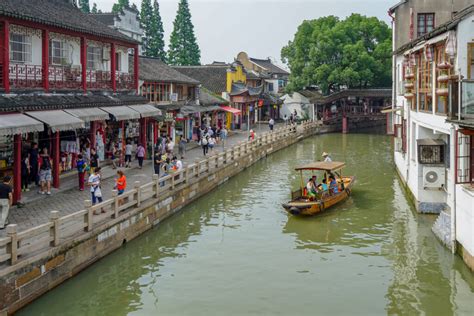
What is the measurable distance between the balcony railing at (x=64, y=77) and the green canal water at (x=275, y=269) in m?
7.61

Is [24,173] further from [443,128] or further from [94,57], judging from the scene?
[443,128]

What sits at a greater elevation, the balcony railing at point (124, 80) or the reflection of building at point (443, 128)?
the balcony railing at point (124, 80)

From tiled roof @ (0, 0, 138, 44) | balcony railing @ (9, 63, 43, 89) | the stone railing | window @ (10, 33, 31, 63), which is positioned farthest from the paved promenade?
tiled roof @ (0, 0, 138, 44)

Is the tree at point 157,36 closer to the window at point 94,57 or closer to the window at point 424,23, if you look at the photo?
the window at point 424,23

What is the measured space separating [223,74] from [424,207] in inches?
1507

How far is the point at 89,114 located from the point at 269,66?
68.8 metres

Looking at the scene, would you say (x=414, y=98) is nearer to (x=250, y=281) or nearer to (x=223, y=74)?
(x=250, y=281)

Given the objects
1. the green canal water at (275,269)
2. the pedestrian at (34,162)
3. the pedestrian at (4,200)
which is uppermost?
the pedestrian at (34,162)

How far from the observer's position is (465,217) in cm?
1644

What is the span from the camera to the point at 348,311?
14172mm

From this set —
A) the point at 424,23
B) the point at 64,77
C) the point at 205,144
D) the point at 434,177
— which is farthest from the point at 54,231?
the point at 424,23

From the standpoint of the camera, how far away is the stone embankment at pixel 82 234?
44.5 feet

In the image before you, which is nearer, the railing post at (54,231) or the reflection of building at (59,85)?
the railing post at (54,231)

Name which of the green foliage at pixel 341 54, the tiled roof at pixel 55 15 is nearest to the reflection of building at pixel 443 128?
the tiled roof at pixel 55 15
